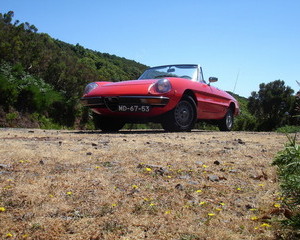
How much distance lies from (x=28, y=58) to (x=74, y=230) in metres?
10.3

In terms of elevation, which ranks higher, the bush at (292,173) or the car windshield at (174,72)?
the car windshield at (174,72)

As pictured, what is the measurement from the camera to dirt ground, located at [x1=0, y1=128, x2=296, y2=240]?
1550 millimetres

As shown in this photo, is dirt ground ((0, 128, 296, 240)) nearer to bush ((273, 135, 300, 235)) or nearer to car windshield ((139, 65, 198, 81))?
bush ((273, 135, 300, 235))

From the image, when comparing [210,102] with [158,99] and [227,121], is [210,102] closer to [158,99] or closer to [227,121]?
[227,121]

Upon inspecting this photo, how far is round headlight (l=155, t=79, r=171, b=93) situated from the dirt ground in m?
3.01

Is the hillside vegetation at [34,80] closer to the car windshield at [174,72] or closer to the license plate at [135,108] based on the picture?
the car windshield at [174,72]

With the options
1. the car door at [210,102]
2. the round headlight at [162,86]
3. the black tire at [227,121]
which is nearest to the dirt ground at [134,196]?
the round headlight at [162,86]

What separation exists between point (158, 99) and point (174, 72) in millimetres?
1679

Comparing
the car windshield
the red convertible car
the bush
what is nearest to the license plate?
the red convertible car

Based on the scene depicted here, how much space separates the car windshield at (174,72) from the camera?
7.53 metres

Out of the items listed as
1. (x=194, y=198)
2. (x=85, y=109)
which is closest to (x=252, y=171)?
(x=194, y=198)

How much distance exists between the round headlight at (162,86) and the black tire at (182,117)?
1.46ft

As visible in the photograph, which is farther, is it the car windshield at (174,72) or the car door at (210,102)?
the car windshield at (174,72)

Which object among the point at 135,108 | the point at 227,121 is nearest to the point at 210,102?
the point at 227,121
